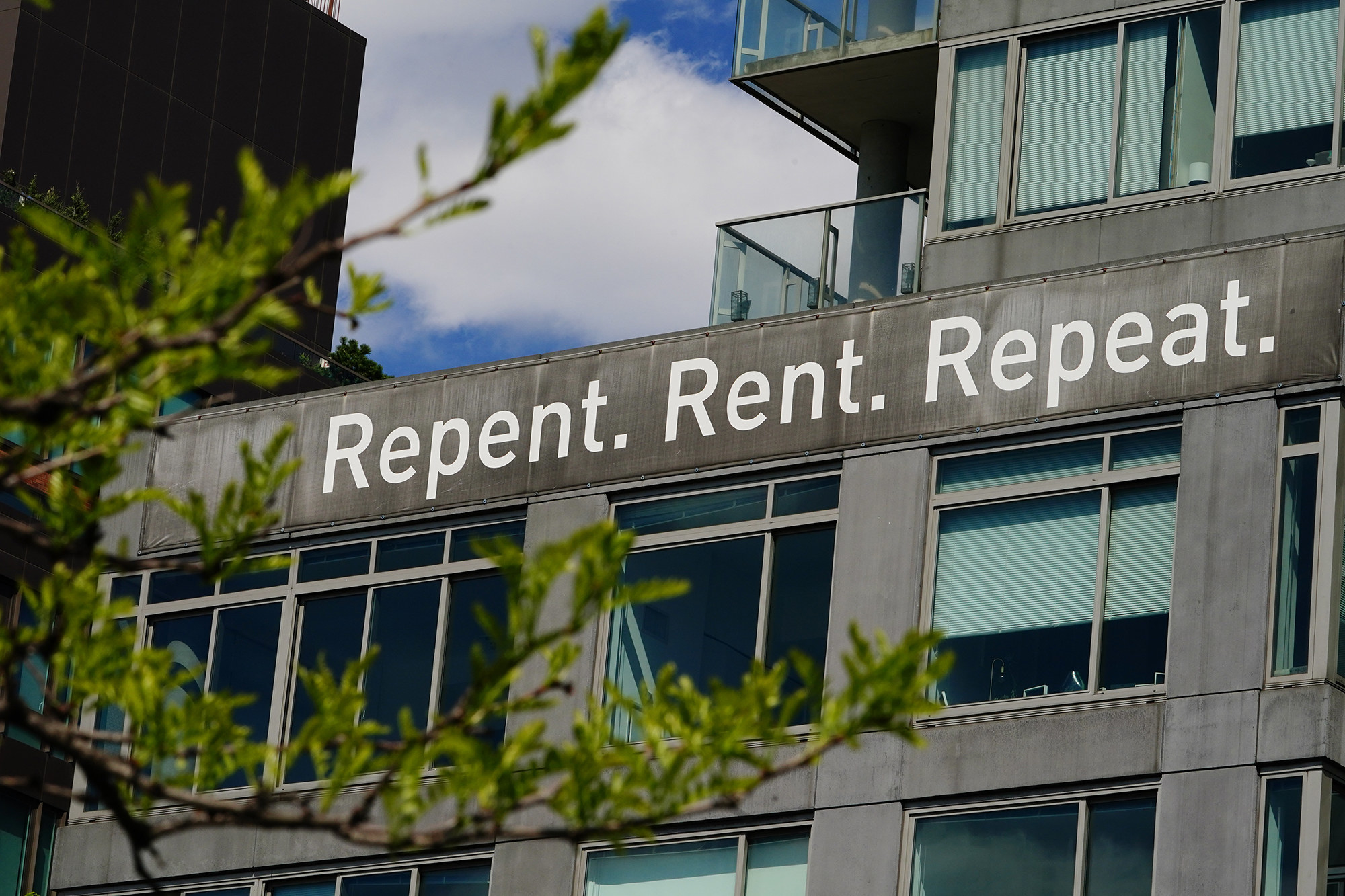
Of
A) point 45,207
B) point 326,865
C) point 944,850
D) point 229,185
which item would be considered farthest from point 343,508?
point 229,185

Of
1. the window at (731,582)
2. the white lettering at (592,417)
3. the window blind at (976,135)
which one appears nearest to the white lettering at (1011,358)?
the window at (731,582)

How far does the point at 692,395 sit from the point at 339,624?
161 inches

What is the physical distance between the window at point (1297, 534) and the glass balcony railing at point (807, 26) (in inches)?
281

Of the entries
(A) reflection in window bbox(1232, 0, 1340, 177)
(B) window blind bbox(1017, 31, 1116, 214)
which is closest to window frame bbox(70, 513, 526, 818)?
(B) window blind bbox(1017, 31, 1116, 214)

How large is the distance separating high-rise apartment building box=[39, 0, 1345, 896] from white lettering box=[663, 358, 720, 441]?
1.6 inches

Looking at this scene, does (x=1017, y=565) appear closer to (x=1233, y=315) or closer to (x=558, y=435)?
(x=1233, y=315)

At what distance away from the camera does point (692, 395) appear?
2134 cm

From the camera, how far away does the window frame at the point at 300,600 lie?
856 inches

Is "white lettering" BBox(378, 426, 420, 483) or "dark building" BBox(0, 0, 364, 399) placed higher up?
"dark building" BBox(0, 0, 364, 399)

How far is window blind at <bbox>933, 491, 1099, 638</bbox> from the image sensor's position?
1886 centimetres

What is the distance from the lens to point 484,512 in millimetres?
22125

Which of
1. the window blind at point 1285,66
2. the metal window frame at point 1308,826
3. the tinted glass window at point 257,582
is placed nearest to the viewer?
the metal window frame at point 1308,826

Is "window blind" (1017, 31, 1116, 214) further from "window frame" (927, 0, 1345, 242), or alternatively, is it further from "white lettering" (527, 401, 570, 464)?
"white lettering" (527, 401, 570, 464)

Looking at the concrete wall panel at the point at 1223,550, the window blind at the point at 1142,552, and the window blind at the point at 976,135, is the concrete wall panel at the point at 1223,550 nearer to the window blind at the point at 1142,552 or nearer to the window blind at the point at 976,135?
the window blind at the point at 1142,552
